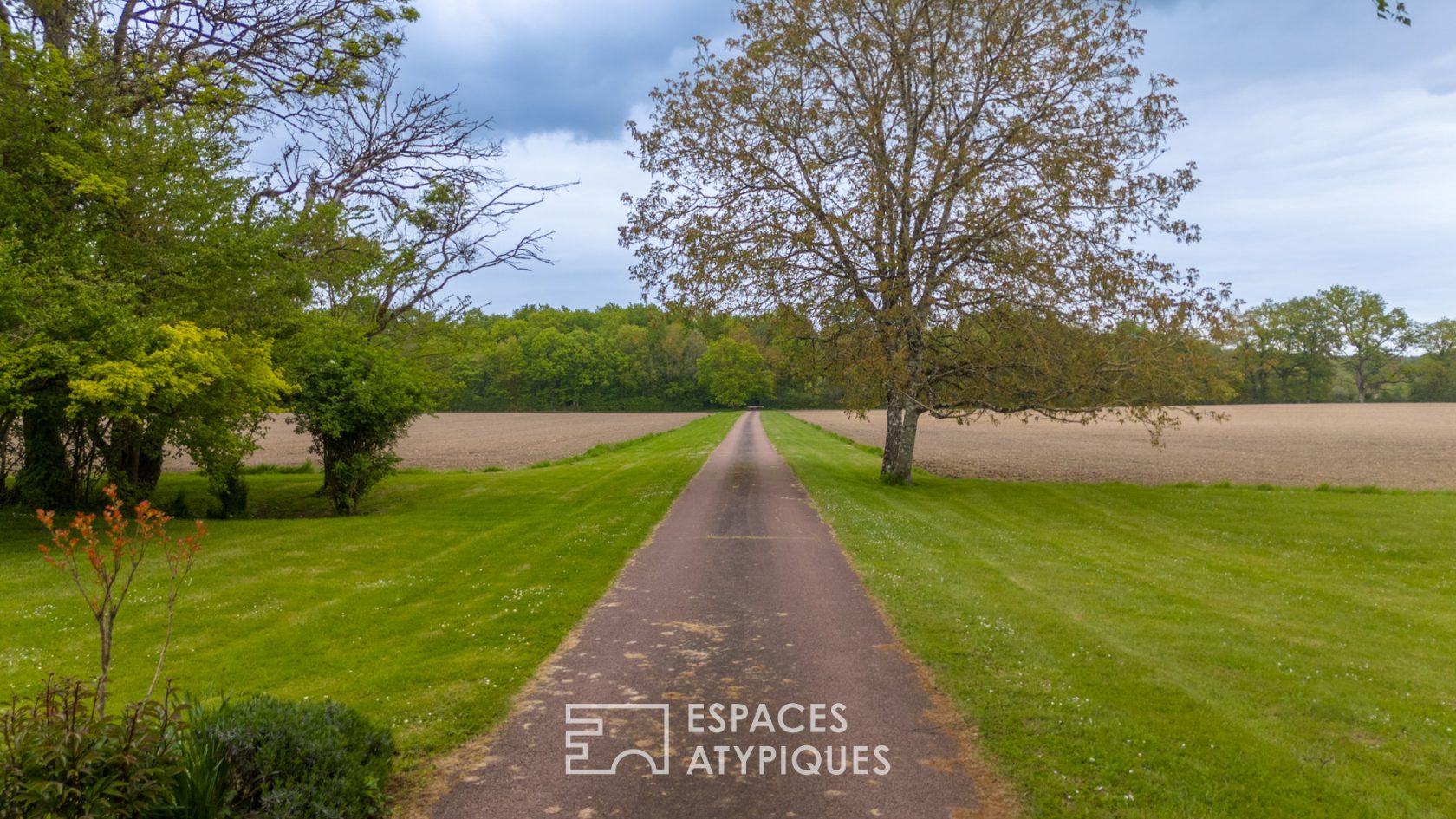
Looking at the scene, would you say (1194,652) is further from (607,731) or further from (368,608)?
(368,608)

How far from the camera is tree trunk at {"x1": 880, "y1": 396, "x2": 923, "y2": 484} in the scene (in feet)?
87.0

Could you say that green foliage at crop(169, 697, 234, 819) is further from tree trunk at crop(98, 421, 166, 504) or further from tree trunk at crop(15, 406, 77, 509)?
tree trunk at crop(15, 406, 77, 509)

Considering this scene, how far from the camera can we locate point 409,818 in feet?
17.1

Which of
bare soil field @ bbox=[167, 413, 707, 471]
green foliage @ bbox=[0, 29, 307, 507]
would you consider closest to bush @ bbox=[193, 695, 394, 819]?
green foliage @ bbox=[0, 29, 307, 507]

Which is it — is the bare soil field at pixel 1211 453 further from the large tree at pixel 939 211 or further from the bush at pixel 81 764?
the bush at pixel 81 764

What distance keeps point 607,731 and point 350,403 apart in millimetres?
17009

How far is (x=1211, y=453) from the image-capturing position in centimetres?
4419

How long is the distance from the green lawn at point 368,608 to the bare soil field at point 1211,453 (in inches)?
886

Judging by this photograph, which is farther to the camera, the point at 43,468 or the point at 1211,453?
the point at 1211,453

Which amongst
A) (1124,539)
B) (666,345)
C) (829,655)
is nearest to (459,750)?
(829,655)

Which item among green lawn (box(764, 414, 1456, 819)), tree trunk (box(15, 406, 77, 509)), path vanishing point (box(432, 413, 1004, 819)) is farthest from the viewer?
tree trunk (box(15, 406, 77, 509))

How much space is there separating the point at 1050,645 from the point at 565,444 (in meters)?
46.8

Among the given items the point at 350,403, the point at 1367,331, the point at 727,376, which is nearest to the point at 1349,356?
the point at 1367,331

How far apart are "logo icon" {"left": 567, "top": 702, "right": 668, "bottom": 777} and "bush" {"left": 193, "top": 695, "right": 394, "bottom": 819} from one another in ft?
4.93
